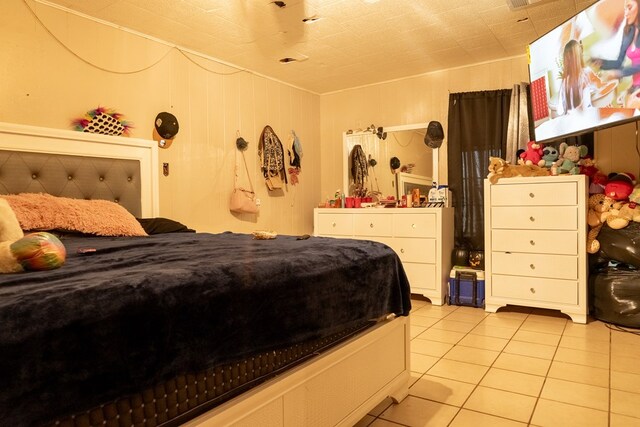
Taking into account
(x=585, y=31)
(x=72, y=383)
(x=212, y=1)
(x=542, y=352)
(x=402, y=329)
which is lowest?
(x=542, y=352)

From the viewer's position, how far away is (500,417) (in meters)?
1.79

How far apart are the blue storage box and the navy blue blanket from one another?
2.38 meters

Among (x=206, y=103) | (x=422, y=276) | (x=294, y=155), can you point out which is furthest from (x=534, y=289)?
(x=206, y=103)

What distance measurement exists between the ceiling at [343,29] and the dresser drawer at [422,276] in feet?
6.49

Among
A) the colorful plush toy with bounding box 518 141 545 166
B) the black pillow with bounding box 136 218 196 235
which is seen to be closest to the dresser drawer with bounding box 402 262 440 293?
the colorful plush toy with bounding box 518 141 545 166

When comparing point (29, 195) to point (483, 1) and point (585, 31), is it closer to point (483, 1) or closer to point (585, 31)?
point (483, 1)

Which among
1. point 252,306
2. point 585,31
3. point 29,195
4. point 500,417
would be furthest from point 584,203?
point 29,195

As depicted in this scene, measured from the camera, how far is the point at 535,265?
3.35 m

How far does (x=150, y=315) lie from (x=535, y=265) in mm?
3212

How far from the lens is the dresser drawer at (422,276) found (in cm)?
389

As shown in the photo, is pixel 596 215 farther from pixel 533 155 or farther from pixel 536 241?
pixel 533 155

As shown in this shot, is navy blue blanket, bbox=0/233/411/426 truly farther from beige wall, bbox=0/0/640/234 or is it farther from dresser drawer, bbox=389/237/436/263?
dresser drawer, bbox=389/237/436/263

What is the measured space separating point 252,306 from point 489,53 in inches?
146

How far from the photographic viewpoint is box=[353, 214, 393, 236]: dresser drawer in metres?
4.12
